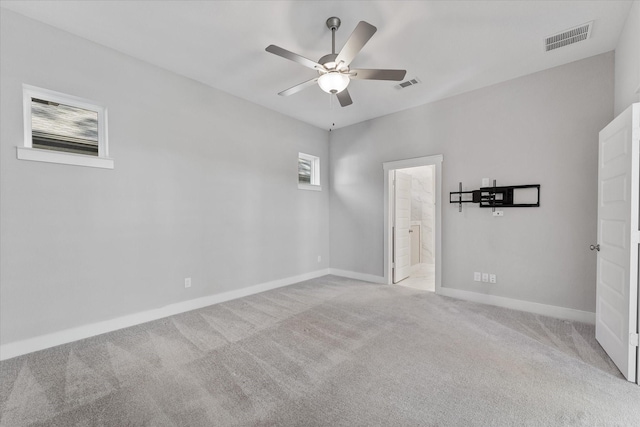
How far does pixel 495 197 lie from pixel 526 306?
58.7 inches

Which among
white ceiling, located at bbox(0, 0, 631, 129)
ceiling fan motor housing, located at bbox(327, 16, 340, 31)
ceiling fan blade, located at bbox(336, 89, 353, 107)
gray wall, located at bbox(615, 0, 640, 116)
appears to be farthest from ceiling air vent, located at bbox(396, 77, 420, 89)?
gray wall, located at bbox(615, 0, 640, 116)

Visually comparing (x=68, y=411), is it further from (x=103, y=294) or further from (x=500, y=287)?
(x=500, y=287)

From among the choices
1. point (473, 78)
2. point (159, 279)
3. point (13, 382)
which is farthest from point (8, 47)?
point (473, 78)

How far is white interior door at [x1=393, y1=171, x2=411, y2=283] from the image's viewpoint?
5.00m

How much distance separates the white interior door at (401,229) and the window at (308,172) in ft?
5.28

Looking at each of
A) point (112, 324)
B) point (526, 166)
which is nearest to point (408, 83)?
point (526, 166)

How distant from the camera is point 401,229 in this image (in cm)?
518

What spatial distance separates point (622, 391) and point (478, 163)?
2.83 m

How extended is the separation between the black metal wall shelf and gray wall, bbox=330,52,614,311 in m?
0.08

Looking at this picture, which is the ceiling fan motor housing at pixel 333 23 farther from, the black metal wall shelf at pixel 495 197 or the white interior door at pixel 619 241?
the black metal wall shelf at pixel 495 197

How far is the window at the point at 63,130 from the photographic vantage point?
2559mm

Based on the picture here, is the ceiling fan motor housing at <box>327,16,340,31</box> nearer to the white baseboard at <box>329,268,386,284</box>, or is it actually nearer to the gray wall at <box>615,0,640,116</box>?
the gray wall at <box>615,0,640,116</box>

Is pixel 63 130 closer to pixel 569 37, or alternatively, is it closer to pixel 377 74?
pixel 377 74

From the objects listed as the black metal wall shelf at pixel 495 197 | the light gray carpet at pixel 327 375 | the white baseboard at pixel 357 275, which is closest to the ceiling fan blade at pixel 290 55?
the light gray carpet at pixel 327 375
